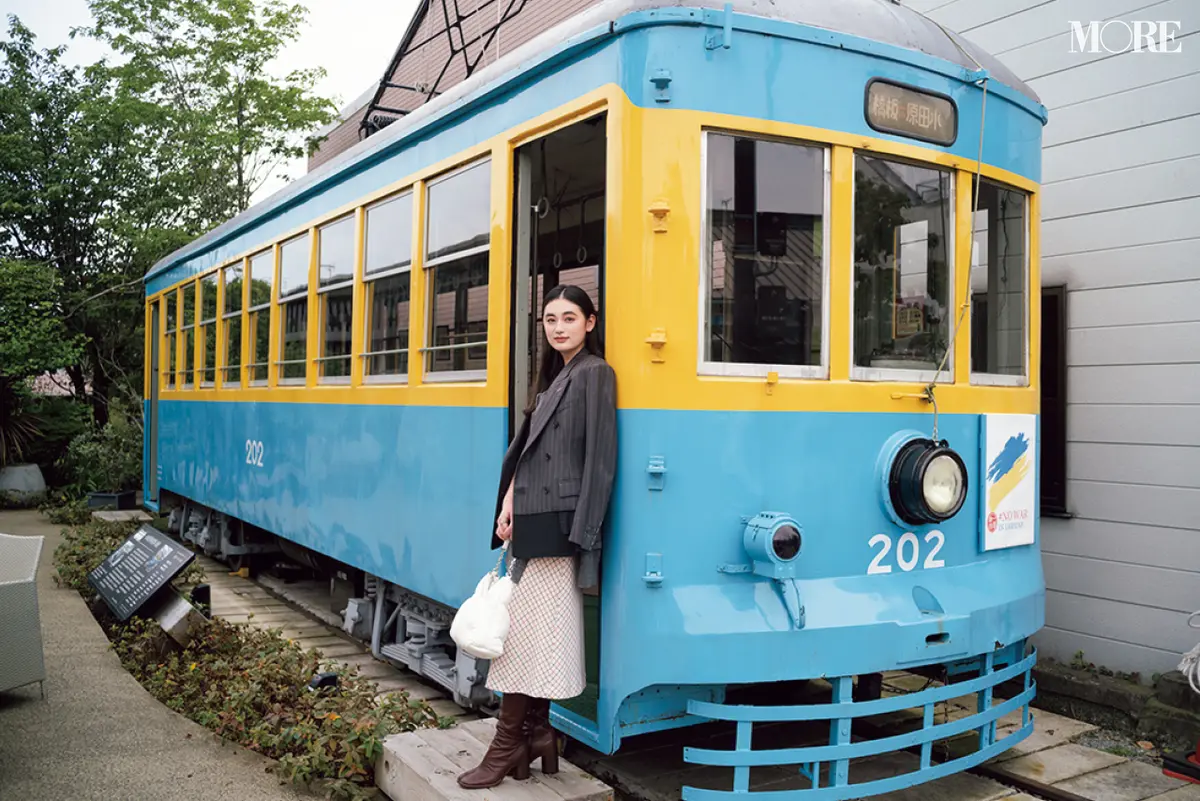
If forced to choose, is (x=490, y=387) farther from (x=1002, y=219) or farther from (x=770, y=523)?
(x=1002, y=219)

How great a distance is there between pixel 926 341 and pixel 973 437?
45cm

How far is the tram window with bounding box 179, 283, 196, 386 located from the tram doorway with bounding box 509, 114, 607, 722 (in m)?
5.04

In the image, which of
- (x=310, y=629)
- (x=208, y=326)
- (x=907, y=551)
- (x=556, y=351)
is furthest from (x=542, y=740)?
(x=208, y=326)

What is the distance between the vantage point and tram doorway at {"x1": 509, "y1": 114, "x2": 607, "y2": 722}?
13.7 ft

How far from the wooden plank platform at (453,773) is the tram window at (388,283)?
1.96 meters

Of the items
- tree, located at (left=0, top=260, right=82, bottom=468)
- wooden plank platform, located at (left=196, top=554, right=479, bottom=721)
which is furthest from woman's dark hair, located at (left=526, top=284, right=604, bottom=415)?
tree, located at (left=0, top=260, right=82, bottom=468)

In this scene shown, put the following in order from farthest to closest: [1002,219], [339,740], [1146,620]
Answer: [1146,620]
[1002,219]
[339,740]

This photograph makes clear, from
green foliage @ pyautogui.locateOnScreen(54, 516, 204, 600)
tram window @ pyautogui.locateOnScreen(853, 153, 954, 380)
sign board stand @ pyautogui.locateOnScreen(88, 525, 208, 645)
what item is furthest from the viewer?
green foliage @ pyautogui.locateOnScreen(54, 516, 204, 600)

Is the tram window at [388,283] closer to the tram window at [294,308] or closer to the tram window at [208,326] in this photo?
the tram window at [294,308]

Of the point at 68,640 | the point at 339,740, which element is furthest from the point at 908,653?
the point at 68,640

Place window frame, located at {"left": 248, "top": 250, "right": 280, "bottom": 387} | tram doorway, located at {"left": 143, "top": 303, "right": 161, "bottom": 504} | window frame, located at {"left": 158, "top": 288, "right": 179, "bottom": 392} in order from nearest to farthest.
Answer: window frame, located at {"left": 248, "top": 250, "right": 280, "bottom": 387} → window frame, located at {"left": 158, "top": 288, "right": 179, "bottom": 392} → tram doorway, located at {"left": 143, "top": 303, "right": 161, "bottom": 504}

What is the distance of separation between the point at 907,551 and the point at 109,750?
3.36m

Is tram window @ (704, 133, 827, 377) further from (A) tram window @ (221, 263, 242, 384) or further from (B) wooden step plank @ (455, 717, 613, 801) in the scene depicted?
(A) tram window @ (221, 263, 242, 384)

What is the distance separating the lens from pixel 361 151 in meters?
5.93
